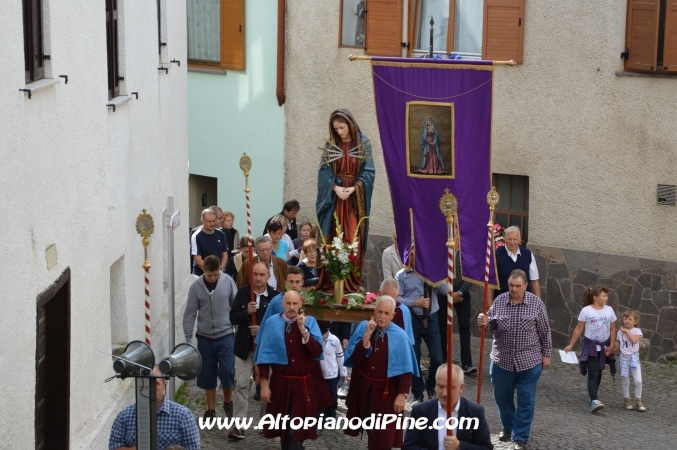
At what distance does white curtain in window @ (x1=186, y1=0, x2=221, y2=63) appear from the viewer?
72.9ft

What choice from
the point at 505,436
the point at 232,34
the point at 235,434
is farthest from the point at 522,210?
the point at 235,434

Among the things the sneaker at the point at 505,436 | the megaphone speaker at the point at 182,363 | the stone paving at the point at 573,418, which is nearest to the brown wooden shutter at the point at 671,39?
the stone paving at the point at 573,418

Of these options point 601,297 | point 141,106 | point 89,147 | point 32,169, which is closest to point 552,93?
point 601,297

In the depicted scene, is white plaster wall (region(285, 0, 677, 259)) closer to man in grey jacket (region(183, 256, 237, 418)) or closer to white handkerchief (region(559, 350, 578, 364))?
white handkerchief (region(559, 350, 578, 364))

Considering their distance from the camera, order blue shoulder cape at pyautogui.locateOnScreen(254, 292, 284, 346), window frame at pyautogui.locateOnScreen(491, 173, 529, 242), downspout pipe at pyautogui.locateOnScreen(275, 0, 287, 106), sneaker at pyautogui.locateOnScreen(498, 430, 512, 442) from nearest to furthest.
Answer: blue shoulder cape at pyautogui.locateOnScreen(254, 292, 284, 346), sneaker at pyautogui.locateOnScreen(498, 430, 512, 442), window frame at pyautogui.locateOnScreen(491, 173, 529, 242), downspout pipe at pyautogui.locateOnScreen(275, 0, 287, 106)

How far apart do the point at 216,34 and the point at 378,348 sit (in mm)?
11469

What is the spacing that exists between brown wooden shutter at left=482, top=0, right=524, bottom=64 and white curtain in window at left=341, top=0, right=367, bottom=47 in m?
2.14

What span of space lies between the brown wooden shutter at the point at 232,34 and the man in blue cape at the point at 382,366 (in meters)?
10.6

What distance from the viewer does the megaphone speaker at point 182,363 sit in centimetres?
820

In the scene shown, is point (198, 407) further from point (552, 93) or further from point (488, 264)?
point (552, 93)

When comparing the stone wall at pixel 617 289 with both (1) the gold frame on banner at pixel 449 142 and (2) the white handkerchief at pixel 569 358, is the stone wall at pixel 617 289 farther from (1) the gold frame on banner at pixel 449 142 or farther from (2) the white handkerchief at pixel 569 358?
(1) the gold frame on banner at pixel 449 142

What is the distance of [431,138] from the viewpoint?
1395cm

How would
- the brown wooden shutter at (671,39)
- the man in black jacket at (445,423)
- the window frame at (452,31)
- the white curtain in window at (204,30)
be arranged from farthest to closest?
the white curtain in window at (204,30) < the window frame at (452,31) < the brown wooden shutter at (671,39) < the man in black jacket at (445,423)

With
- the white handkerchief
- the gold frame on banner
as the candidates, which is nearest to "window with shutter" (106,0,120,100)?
the gold frame on banner
